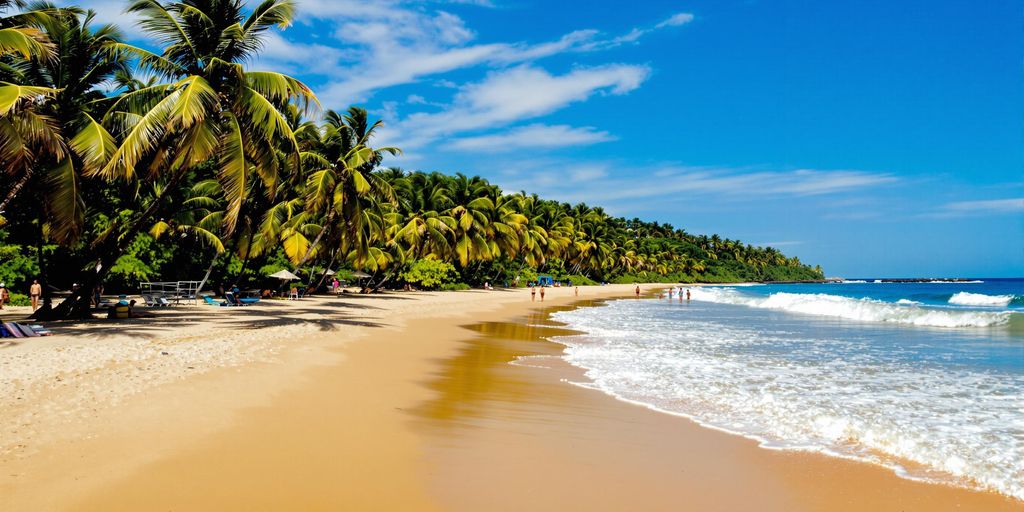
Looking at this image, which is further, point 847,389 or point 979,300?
point 979,300

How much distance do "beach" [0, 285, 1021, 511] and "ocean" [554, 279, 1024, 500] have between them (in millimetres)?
697

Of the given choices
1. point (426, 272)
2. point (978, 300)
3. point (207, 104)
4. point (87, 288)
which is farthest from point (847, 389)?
point (978, 300)

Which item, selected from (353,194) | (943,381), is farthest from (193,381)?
(353,194)

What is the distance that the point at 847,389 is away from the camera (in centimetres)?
991

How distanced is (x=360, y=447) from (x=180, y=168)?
11.2 m

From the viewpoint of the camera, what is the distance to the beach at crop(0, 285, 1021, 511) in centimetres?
475

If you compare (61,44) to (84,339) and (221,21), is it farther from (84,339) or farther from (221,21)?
(84,339)

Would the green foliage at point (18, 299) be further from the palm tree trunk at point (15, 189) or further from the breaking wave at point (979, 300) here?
the breaking wave at point (979, 300)

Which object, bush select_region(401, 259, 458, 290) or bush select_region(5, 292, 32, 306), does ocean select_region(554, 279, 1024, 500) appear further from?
bush select_region(401, 259, 458, 290)

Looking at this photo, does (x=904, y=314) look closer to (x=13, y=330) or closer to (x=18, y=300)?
(x=13, y=330)

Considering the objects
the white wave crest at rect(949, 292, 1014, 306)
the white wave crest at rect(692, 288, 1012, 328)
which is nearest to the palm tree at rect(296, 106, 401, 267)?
the white wave crest at rect(692, 288, 1012, 328)

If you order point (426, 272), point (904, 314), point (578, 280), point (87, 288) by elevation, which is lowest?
point (904, 314)

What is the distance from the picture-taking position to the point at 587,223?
274ft

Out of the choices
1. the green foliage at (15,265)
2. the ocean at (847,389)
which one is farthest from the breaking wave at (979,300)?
the green foliage at (15,265)
